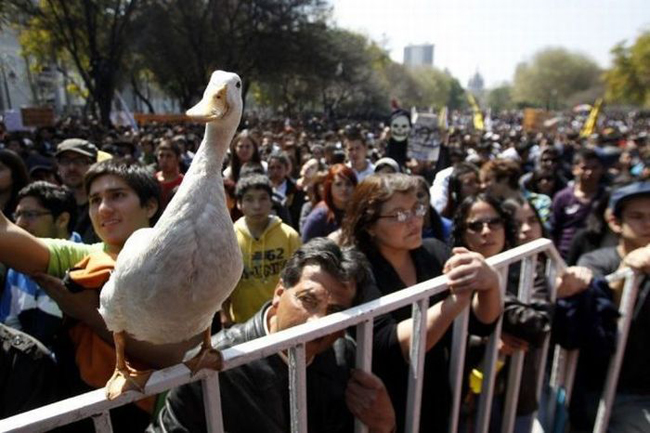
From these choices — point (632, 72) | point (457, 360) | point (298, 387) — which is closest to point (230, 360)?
point (298, 387)

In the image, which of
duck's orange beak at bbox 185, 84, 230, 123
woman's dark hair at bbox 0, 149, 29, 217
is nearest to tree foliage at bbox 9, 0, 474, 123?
woman's dark hair at bbox 0, 149, 29, 217

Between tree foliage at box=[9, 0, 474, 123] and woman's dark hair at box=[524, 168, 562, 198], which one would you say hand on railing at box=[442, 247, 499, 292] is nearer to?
woman's dark hair at box=[524, 168, 562, 198]

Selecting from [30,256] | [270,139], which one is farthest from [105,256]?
[270,139]

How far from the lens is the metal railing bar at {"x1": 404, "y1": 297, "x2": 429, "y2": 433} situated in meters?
1.61

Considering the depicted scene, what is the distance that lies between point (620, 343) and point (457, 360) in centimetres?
81

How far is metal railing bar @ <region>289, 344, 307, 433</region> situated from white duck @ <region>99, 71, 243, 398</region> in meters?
0.24

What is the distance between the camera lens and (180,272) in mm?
1083

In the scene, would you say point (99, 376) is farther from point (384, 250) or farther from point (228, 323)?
point (228, 323)

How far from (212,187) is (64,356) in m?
1.11

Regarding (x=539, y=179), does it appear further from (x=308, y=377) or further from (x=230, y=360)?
(x=230, y=360)

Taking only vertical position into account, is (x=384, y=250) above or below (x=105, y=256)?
below

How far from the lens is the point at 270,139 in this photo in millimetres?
12031

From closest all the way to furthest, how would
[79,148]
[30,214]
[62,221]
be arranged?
1. [30,214]
2. [62,221]
3. [79,148]

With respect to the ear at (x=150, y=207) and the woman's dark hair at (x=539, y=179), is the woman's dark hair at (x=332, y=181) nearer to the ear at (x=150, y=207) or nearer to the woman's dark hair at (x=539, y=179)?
the ear at (x=150, y=207)
